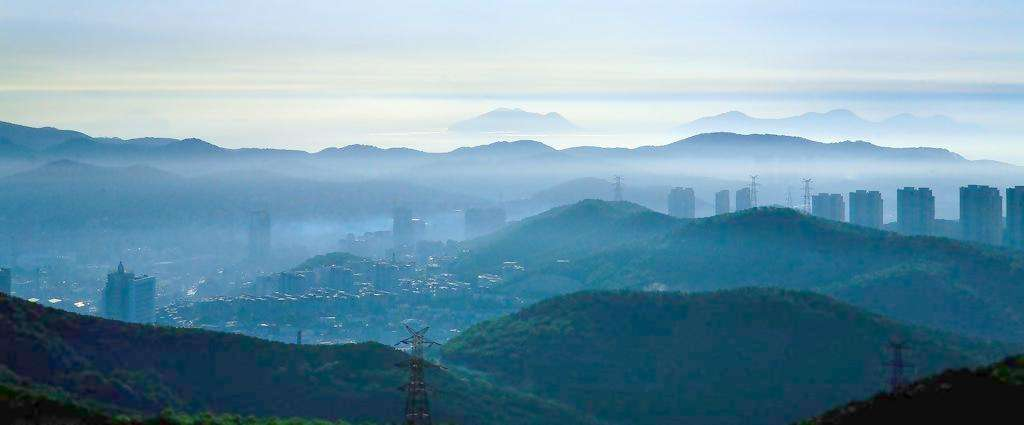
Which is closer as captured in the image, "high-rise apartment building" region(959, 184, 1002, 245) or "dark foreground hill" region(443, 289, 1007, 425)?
"dark foreground hill" region(443, 289, 1007, 425)

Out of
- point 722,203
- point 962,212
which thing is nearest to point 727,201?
point 722,203

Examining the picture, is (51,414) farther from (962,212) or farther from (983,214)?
(962,212)

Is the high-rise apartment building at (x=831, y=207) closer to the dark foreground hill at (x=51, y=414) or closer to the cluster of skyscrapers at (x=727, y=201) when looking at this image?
the cluster of skyscrapers at (x=727, y=201)

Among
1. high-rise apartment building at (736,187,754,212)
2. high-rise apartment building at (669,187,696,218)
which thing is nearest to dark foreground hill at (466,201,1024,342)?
high-rise apartment building at (669,187,696,218)

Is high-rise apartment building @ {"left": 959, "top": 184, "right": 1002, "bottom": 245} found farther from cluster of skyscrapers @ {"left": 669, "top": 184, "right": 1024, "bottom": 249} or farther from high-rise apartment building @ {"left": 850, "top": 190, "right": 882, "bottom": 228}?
high-rise apartment building @ {"left": 850, "top": 190, "right": 882, "bottom": 228}

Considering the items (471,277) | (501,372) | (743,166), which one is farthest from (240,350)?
(743,166)

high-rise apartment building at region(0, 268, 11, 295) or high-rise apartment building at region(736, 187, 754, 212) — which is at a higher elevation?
high-rise apartment building at region(736, 187, 754, 212)
